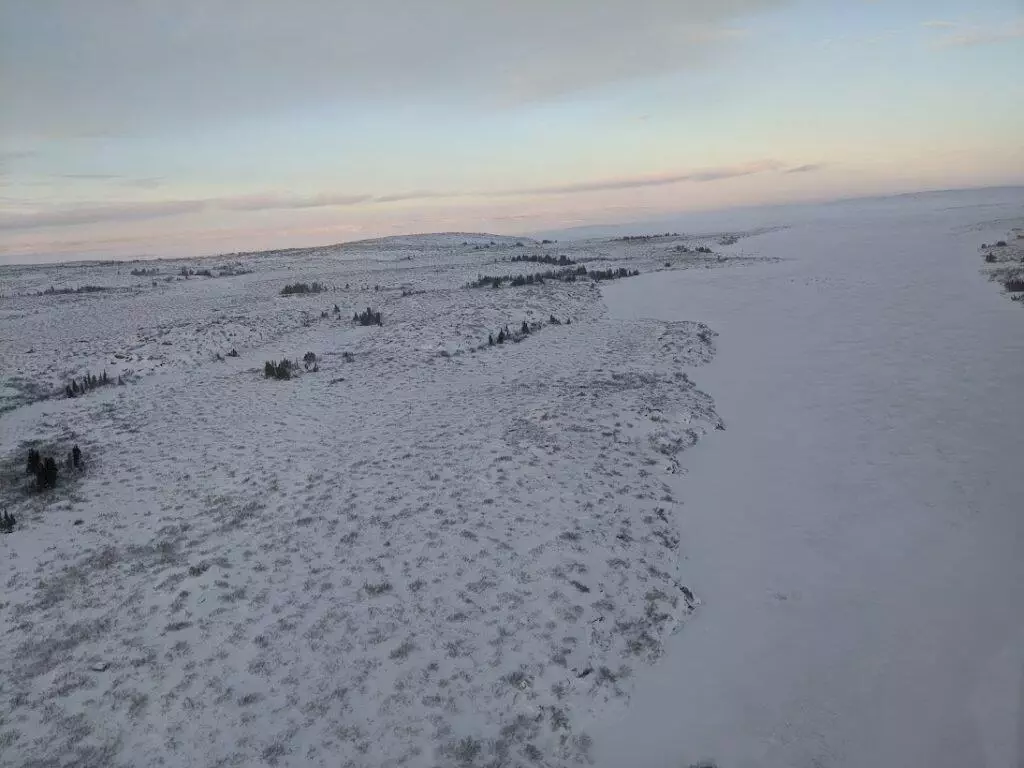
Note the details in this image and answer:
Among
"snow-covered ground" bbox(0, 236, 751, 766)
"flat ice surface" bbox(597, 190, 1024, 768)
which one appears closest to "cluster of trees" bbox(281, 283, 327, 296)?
"snow-covered ground" bbox(0, 236, 751, 766)

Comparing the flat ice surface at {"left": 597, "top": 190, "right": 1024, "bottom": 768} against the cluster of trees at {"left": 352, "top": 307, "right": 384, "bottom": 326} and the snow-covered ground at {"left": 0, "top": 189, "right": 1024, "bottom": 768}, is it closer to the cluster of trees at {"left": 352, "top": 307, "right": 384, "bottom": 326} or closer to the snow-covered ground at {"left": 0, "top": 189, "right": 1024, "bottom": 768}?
the snow-covered ground at {"left": 0, "top": 189, "right": 1024, "bottom": 768}

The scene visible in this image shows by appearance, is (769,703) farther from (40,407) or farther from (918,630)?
(40,407)

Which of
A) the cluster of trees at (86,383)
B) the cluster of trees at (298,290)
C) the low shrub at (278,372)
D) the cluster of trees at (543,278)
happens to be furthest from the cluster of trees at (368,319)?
the cluster of trees at (298,290)

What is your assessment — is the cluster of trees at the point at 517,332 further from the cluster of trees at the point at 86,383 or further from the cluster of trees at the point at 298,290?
the cluster of trees at the point at 298,290

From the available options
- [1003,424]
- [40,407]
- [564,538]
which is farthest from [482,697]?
[40,407]

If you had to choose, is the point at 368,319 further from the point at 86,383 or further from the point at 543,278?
the point at 543,278

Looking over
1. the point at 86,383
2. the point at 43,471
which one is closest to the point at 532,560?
the point at 43,471
